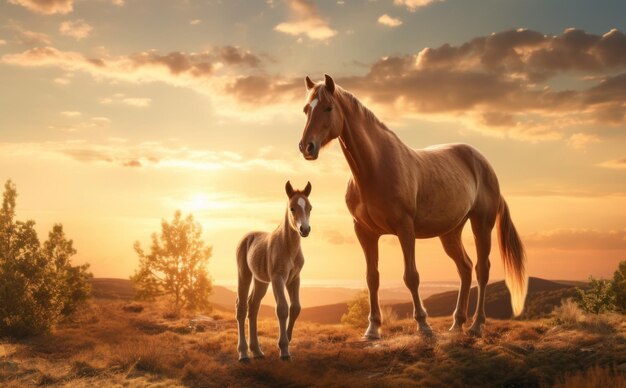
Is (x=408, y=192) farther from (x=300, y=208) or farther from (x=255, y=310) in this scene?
(x=255, y=310)

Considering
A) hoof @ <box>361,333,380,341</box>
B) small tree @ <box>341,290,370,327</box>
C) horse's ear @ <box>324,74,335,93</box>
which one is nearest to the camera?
horse's ear @ <box>324,74,335,93</box>

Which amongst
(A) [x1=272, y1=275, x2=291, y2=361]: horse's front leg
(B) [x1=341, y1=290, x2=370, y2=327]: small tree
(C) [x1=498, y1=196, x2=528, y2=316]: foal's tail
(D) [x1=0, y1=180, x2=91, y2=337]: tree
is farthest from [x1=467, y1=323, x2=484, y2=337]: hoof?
(B) [x1=341, y1=290, x2=370, y2=327]: small tree

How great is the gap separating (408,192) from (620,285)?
22899 mm

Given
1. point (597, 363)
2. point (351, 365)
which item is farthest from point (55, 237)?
point (597, 363)

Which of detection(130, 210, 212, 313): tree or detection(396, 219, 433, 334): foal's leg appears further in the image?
detection(130, 210, 212, 313): tree

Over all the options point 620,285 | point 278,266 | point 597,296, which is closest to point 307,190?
point 278,266

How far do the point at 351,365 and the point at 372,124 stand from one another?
4.55 meters

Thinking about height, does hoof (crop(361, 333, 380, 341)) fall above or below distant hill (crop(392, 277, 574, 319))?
above

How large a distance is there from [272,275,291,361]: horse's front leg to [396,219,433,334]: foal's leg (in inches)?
92.7

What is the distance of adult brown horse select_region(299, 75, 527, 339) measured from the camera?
9680 mm

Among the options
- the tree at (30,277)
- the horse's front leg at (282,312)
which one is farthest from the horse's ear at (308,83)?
the tree at (30,277)

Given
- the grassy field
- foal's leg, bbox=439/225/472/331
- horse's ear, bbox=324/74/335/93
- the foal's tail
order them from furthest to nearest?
the foal's tail < foal's leg, bbox=439/225/472/331 < horse's ear, bbox=324/74/335/93 < the grassy field

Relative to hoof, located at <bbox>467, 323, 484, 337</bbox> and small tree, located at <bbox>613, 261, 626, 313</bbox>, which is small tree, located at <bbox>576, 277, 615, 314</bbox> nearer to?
small tree, located at <bbox>613, 261, 626, 313</bbox>

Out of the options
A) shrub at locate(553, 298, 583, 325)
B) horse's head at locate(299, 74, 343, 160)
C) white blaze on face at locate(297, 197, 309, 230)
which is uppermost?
horse's head at locate(299, 74, 343, 160)
